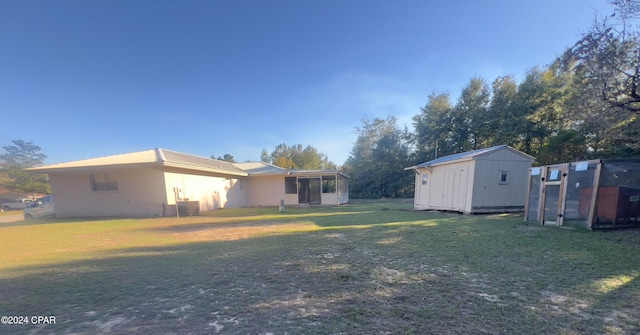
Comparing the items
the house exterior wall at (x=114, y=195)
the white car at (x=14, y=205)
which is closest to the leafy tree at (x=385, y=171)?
the house exterior wall at (x=114, y=195)

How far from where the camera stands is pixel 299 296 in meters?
2.50

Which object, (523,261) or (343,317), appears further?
(523,261)

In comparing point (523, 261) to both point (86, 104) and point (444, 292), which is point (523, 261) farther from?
point (86, 104)

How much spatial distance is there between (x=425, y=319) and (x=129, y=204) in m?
13.3

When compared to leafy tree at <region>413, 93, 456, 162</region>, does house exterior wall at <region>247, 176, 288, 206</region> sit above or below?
below

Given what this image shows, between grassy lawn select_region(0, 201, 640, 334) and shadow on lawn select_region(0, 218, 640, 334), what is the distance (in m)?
0.01

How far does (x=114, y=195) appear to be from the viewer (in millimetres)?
11008

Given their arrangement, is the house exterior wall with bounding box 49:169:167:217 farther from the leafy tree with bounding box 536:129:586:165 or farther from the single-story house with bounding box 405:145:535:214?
the leafy tree with bounding box 536:129:586:165

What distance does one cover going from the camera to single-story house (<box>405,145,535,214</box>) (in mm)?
9305

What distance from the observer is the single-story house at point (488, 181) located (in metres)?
9.30

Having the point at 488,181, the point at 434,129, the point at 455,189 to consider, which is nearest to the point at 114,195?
the point at 455,189

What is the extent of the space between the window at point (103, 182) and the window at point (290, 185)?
29.3 ft

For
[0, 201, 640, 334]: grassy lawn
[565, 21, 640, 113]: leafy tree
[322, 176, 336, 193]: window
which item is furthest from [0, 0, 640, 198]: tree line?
[322, 176, 336, 193]: window

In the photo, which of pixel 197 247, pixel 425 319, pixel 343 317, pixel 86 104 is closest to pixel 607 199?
pixel 425 319
